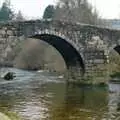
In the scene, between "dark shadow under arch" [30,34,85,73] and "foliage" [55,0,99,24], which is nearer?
"dark shadow under arch" [30,34,85,73]

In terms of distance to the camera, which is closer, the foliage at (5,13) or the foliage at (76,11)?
the foliage at (76,11)

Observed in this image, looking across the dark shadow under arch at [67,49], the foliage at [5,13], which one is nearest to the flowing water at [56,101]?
the dark shadow under arch at [67,49]

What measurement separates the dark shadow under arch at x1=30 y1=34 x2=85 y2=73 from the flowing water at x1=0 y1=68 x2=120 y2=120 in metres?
2.01

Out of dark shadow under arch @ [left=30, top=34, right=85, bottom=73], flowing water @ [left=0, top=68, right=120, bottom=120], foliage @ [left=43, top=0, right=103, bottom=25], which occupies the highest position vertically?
foliage @ [left=43, top=0, right=103, bottom=25]

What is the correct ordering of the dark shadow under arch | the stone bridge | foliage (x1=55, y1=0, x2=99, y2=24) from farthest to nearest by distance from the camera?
foliage (x1=55, y1=0, x2=99, y2=24)
the dark shadow under arch
the stone bridge

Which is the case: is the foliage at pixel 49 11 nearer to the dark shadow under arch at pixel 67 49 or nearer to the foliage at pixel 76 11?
the foliage at pixel 76 11

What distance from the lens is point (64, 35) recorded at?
29.4 m

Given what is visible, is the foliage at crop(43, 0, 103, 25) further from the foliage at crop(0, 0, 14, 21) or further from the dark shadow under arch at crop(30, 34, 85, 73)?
the dark shadow under arch at crop(30, 34, 85, 73)

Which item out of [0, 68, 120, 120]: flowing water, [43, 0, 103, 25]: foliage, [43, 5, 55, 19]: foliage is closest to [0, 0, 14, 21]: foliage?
[43, 5, 55, 19]: foliage

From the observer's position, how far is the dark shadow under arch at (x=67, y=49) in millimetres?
29759

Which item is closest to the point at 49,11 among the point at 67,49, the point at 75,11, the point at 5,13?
the point at 75,11

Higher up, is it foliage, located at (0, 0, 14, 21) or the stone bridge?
foliage, located at (0, 0, 14, 21)

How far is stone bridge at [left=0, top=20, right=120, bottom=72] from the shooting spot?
2673 cm

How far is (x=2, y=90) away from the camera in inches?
1042
